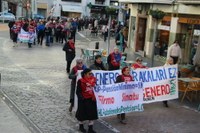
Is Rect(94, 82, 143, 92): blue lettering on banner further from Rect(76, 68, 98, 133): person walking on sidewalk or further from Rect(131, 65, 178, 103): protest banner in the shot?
Rect(131, 65, 178, 103): protest banner

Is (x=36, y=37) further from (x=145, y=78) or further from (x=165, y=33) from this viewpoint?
(x=145, y=78)

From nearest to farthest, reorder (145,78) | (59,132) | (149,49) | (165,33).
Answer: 1. (59,132)
2. (145,78)
3. (165,33)
4. (149,49)

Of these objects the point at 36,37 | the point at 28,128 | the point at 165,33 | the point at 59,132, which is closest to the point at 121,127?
the point at 59,132

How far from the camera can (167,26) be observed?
2431 centimetres

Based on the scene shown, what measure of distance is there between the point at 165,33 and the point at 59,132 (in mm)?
16342

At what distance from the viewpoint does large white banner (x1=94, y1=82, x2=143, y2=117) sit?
10.5 metres

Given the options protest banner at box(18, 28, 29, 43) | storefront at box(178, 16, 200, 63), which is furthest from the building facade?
protest banner at box(18, 28, 29, 43)

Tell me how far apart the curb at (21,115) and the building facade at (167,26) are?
32.6ft

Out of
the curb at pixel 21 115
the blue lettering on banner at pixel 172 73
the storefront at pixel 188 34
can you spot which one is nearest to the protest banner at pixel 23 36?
the storefront at pixel 188 34

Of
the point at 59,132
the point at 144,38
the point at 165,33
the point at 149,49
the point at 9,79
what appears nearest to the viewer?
the point at 59,132

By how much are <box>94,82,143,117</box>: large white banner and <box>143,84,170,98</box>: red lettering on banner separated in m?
0.90

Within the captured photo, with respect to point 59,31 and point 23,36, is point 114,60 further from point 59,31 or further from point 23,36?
point 59,31

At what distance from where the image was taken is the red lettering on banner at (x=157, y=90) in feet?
40.3

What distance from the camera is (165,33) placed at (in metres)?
24.8
